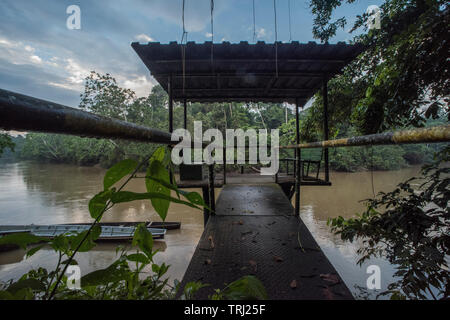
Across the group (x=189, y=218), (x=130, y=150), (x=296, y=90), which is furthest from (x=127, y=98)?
(x=296, y=90)

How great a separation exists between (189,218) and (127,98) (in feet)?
50.0

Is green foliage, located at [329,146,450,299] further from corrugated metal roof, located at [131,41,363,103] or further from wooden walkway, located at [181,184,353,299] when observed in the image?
corrugated metal roof, located at [131,41,363,103]

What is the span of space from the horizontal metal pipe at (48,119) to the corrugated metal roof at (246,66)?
3106mm

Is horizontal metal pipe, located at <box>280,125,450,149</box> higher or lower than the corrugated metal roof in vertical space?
lower

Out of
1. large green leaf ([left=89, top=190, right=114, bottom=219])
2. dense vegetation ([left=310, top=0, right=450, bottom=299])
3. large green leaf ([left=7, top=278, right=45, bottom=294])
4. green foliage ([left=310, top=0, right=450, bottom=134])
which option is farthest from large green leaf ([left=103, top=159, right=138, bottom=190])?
green foliage ([left=310, top=0, right=450, bottom=134])

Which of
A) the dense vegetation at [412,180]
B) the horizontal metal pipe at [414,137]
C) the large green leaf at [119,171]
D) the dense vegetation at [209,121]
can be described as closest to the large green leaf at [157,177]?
the large green leaf at [119,171]

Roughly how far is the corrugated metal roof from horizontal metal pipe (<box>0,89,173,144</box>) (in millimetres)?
3106

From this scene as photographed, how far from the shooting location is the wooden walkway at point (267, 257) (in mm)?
919

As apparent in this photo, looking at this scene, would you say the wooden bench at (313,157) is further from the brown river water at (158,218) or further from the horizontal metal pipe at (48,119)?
the horizontal metal pipe at (48,119)

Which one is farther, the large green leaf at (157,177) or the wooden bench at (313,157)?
the wooden bench at (313,157)

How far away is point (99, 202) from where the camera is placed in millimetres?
401

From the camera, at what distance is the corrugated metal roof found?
10.00ft

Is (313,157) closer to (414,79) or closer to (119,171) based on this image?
(414,79)
